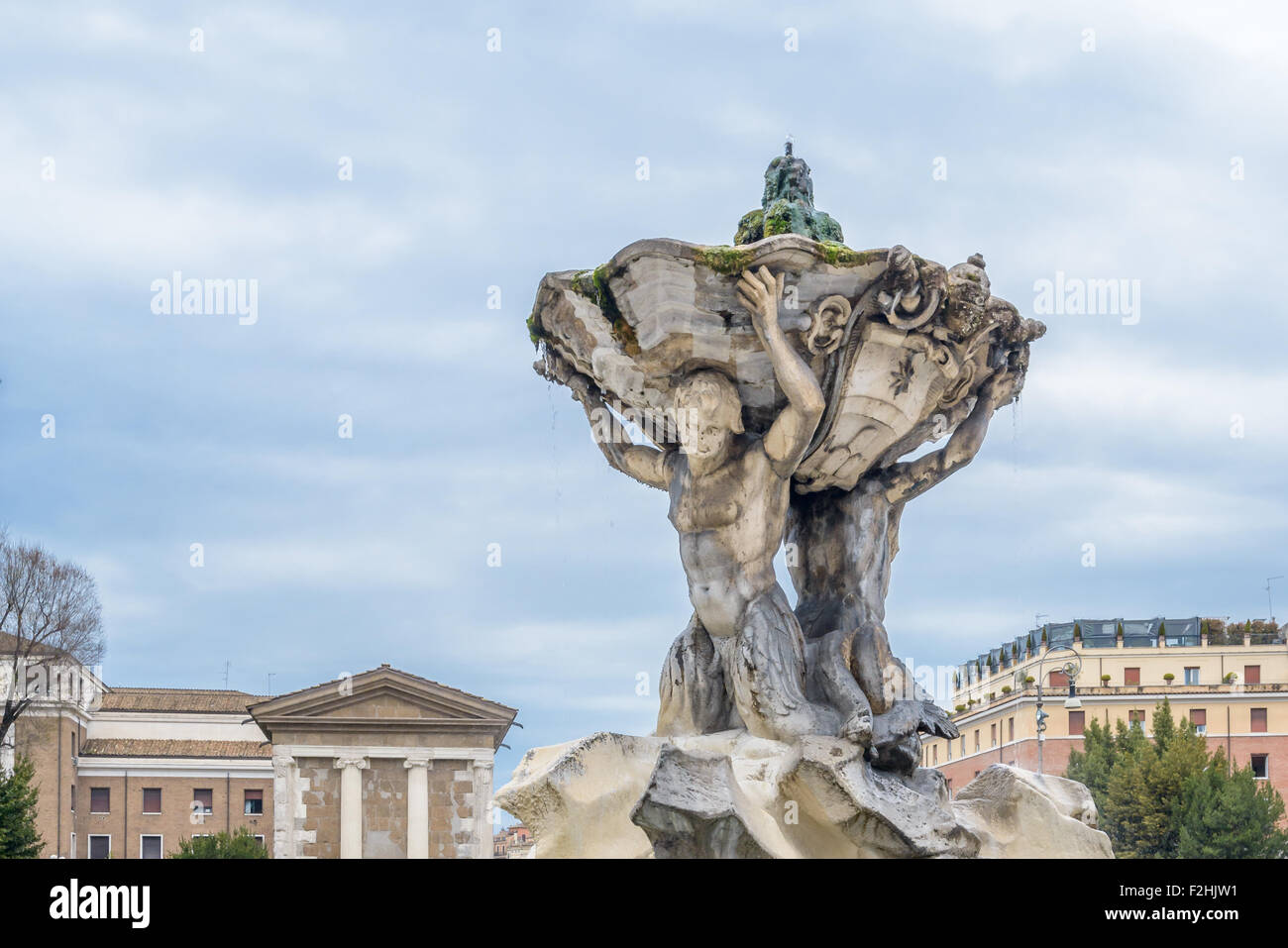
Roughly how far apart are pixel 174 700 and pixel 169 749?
13.5ft

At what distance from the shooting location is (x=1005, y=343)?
27.9ft

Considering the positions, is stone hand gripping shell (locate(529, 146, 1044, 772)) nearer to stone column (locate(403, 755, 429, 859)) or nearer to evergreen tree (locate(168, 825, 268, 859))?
evergreen tree (locate(168, 825, 268, 859))

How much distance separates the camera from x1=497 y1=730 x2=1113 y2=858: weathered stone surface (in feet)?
23.2

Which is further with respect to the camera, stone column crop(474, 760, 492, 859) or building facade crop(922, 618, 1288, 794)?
stone column crop(474, 760, 492, 859)

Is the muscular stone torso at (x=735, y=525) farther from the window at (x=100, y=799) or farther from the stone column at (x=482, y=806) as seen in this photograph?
the window at (x=100, y=799)

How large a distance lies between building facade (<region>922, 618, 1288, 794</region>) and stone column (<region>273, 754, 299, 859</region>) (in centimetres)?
2155

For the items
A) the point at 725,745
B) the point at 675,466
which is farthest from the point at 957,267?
the point at 725,745

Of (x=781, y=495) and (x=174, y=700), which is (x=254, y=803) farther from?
(x=781, y=495)

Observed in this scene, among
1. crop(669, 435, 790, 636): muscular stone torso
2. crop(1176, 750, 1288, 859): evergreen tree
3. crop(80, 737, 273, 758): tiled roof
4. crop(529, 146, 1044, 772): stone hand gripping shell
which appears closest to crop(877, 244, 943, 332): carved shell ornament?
crop(529, 146, 1044, 772): stone hand gripping shell

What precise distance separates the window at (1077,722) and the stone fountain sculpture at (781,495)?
49.2 m
